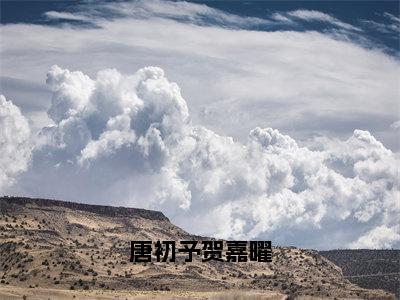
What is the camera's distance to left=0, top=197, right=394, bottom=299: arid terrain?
13988cm

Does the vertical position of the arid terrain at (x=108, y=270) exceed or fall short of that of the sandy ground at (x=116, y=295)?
it exceeds it

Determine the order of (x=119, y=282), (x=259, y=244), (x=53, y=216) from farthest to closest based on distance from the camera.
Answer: (x=53, y=216) → (x=119, y=282) → (x=259, y=244)

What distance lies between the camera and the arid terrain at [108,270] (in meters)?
140

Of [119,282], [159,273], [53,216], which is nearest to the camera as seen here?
[119,282]

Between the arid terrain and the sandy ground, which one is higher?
the arid terrain

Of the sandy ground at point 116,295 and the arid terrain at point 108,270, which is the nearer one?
the sandy ground at point 116,295

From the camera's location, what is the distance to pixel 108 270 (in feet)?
513

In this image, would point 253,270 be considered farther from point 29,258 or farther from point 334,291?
point 29,258

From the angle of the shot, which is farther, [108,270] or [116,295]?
[108,270]

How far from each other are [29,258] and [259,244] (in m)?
48.4

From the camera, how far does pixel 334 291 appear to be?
150375 millimetres

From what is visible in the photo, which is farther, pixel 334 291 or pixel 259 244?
pixel 334 291

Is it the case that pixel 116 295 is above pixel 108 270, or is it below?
below

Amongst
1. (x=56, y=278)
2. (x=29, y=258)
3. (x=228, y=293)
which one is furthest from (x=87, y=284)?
(x=228, y=293)
